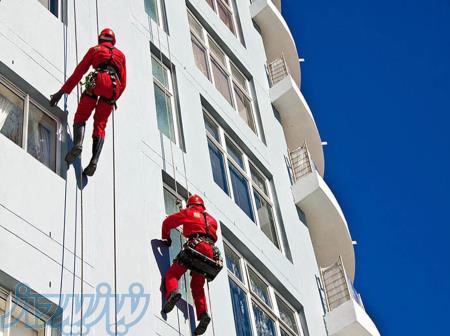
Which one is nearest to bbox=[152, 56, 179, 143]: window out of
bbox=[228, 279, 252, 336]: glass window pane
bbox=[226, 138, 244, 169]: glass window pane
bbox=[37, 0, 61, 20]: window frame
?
bbox=[226, 138, 244, 169]: glass window pane

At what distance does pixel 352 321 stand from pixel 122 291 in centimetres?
827

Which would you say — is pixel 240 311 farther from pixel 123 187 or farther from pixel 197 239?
pixel 123 187

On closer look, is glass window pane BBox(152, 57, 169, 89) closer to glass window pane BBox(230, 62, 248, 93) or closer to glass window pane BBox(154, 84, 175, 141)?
glass window pane BBox(154, 84, 175, 141)

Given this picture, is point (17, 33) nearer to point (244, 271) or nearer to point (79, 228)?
point (79, 228)

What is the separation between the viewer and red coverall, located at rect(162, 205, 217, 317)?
455 inches

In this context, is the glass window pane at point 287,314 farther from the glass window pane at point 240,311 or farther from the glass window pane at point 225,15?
the glass window pane at point 225,15

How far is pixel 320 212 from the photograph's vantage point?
67.0ft

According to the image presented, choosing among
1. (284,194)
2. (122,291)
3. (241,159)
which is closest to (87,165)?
(122,291)

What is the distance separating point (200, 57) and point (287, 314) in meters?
5.19

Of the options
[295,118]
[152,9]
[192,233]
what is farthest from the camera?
[295,118]

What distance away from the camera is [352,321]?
58.2 ft

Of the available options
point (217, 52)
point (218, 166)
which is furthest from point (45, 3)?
point (217, 52)

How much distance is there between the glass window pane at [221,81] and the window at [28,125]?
720cm

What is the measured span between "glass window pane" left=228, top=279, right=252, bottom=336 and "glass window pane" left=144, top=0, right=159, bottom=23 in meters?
5.16
